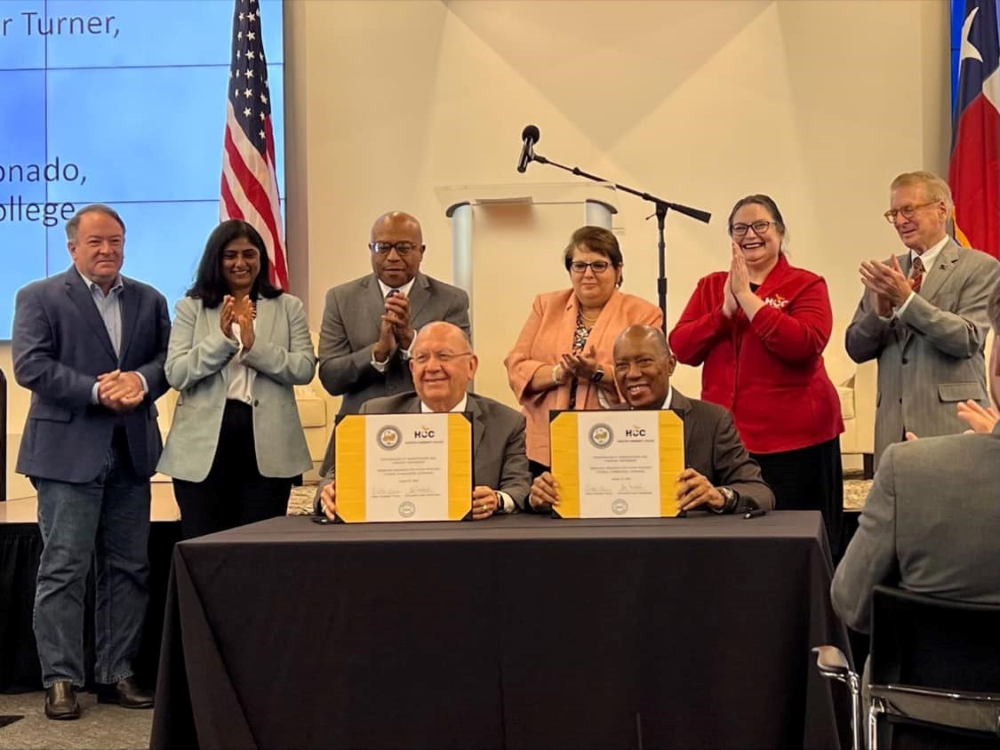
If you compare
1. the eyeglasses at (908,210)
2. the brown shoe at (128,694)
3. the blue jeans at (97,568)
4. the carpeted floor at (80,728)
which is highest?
the eyeglasses at (908,210)

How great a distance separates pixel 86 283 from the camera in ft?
13.4

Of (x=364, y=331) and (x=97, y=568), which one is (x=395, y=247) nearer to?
(x=364, y=331)

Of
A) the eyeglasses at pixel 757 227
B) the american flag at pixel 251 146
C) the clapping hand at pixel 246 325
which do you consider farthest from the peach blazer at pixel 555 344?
the american flag at pixel 251 146

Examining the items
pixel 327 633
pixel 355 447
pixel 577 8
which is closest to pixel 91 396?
pixel 355 447

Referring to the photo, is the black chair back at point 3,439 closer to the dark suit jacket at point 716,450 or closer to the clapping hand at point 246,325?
the clapping hand at point 246,325

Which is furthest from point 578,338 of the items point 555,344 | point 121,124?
point 121,124

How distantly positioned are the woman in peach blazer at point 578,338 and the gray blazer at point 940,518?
5.74 ft

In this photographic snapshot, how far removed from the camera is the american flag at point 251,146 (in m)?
6.97

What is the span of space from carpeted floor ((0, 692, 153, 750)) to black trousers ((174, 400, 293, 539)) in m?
0.62

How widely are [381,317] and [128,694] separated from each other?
5.11ft

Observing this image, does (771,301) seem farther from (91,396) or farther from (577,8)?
(577,8)

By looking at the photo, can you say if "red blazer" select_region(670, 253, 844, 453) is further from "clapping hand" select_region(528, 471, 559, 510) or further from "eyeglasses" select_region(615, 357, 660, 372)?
"clapping hand" select_region(528, 471, 559, 510)

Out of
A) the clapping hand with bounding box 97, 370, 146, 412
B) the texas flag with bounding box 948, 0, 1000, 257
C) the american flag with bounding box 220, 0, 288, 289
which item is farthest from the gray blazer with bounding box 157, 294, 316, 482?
the texas flag with bounding box 948, 0, 1000, 257

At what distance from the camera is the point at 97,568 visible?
13.7ft
